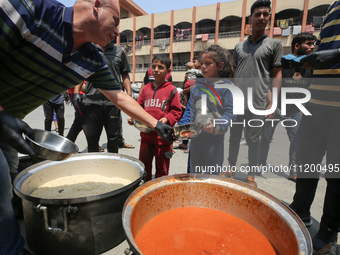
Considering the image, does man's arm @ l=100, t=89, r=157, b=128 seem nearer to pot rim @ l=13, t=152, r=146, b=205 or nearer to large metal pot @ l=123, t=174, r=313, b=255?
pot rim @ l=13, t=152, r=146, b=205

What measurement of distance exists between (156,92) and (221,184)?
155cm

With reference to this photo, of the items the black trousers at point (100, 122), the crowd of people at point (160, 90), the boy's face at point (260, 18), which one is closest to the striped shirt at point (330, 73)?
the crowd of people at point (160, 90)

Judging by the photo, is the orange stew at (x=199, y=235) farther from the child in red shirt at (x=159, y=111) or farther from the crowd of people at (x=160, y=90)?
the child in red shirt at (x=159, y=111)

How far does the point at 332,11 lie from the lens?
1487mm

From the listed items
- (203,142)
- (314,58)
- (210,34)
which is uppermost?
(210,34)

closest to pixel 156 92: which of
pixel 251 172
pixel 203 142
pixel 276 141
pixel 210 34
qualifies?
pixel 203 142

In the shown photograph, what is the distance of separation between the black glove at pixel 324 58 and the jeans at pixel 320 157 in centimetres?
37

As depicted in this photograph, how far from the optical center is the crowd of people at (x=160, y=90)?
110 cm

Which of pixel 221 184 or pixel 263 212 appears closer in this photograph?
pixel 263 212

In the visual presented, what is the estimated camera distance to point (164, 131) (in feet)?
5.66

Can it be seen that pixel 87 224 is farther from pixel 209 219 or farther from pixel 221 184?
pixel 221 184

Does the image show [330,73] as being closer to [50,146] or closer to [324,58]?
[324,58]

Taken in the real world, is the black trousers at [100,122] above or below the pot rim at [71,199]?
above

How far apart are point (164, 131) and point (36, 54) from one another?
3.35 ft
